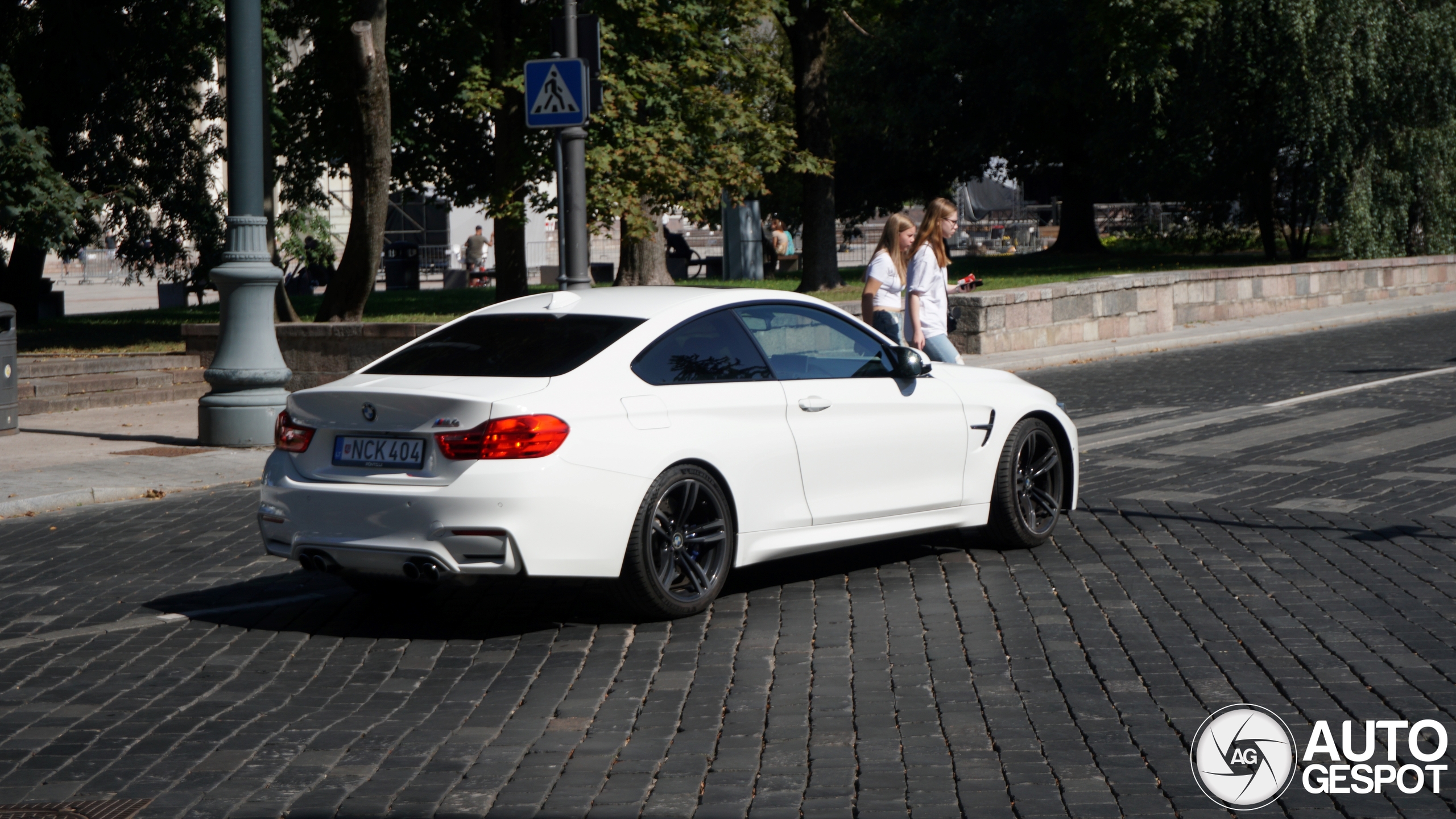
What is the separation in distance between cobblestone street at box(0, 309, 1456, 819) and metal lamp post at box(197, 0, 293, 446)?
3.17 metres

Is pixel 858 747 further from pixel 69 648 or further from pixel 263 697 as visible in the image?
pixel 69 648

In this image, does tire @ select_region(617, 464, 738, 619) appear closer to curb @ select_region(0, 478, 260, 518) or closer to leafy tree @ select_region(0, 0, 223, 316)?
curb @ select_region(0, 478, 260, 518)

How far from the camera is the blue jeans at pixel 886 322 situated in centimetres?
1224

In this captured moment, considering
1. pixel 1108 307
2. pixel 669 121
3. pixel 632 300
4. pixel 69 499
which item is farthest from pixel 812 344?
pixel 1108 307

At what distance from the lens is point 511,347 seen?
690cm

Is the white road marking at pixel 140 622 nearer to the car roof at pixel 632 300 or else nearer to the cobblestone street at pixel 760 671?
the cobblestone street at pixel 760 671

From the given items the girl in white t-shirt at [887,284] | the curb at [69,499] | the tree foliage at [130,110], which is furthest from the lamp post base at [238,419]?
the tree foliage at [130,110]

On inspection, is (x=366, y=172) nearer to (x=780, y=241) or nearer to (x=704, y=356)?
(x=704, y=356)

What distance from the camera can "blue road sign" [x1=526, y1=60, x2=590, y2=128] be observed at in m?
13.2

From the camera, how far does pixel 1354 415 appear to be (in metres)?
13.7

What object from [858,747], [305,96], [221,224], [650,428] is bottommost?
[858,747]

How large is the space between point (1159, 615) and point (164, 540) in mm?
5358

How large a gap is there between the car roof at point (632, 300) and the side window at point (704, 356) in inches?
4.2

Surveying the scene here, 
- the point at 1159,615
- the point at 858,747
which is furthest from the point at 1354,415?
the point at 858,747
